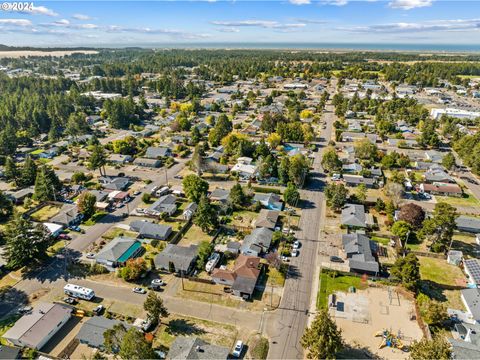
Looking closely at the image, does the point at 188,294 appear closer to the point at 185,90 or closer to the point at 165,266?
the point at 165,266

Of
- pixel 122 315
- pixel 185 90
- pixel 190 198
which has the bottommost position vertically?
pixel 122 315

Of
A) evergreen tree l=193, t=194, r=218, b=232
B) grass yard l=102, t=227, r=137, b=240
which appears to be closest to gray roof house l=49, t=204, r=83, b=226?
grass yard l=102, t=227, r=137, b=240

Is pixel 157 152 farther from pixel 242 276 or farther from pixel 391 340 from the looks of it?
pixel 391 340

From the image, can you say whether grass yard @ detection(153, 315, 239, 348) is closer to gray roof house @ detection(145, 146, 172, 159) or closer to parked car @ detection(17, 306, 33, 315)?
parked car @ detection(17, 306, 33, 315)

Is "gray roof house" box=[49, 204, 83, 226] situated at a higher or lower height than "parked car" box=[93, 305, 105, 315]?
higher

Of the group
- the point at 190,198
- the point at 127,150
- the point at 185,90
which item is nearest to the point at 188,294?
the point at 190,198

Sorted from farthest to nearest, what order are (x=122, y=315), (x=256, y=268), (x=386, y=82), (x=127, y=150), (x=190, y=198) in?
(x=386, y=82) → (x=127, y=150) → (x=190, y=198) → (x=256, y=268) → (x=122, y=315)

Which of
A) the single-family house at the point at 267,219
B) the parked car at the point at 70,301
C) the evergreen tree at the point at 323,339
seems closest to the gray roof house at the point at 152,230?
the parked car at the point at 70,301
